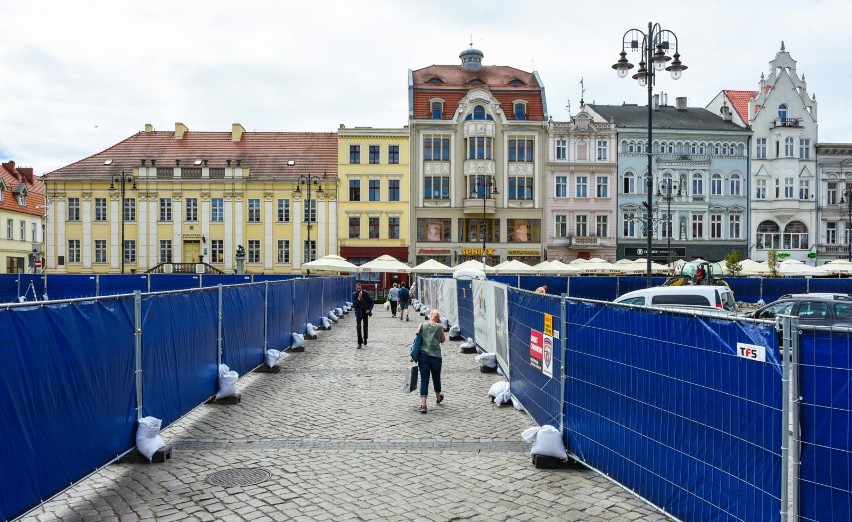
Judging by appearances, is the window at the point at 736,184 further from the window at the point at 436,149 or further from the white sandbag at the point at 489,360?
the white sandbag at the point at 489,360

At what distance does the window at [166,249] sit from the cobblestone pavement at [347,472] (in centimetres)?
5103

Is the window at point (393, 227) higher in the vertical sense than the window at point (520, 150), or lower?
lower

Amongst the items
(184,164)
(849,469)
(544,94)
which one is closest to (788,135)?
(544,94)

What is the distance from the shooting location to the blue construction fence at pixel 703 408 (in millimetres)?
4152

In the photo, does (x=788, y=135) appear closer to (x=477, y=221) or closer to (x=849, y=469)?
(x=477, y=221)

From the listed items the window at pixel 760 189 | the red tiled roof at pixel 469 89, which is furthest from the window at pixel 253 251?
the window at pixel 760 189

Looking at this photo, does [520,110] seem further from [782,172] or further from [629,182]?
[782,172]

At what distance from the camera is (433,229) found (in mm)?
59188

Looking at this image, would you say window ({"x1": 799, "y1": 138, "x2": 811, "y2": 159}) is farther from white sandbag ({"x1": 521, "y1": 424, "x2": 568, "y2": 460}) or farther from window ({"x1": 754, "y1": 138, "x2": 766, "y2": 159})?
white sandbag ({"x1": 521, "y1": 424, "x2": 568, "y2": 460})

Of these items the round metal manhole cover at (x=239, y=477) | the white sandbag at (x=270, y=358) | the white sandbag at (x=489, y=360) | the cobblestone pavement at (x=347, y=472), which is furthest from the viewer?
the white sandbag at (x=489, y=360)

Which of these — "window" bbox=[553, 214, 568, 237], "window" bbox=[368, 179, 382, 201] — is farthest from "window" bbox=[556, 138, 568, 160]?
"window" bbox=[368, 179, 382, 201]

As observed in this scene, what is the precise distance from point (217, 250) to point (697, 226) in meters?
42.0

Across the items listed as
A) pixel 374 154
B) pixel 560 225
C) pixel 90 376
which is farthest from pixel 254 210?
pixel 90 376

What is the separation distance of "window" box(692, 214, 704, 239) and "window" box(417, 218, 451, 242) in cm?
2157
